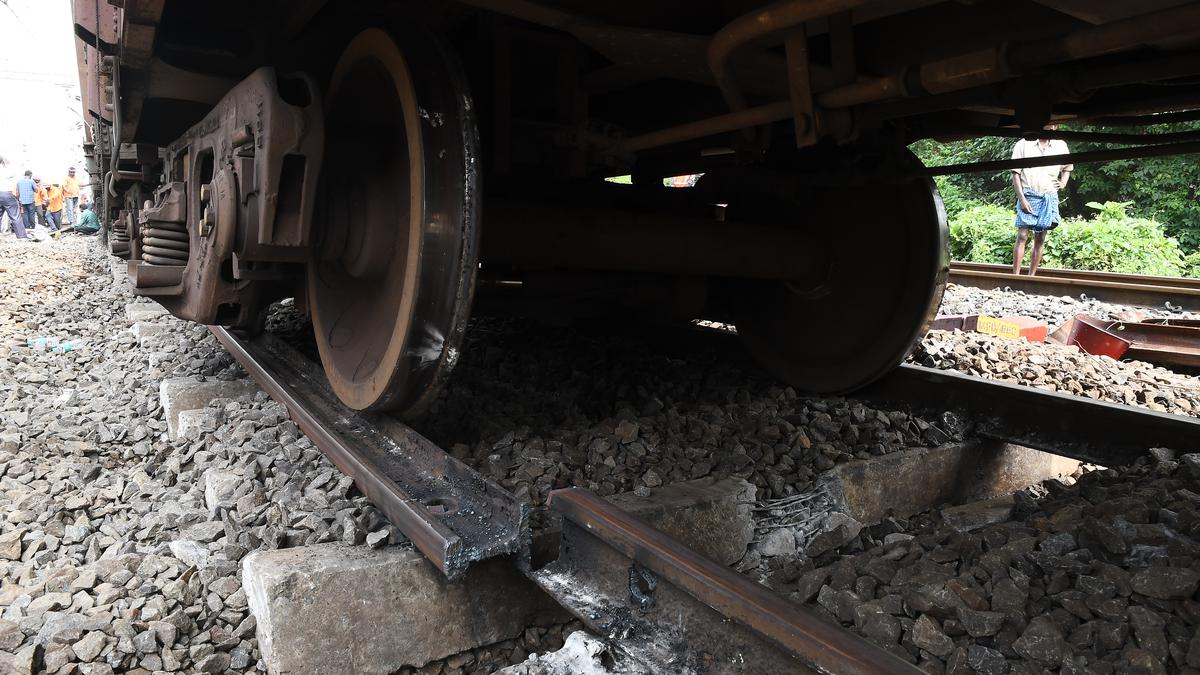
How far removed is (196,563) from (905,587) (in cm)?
165

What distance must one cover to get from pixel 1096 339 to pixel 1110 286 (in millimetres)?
3255

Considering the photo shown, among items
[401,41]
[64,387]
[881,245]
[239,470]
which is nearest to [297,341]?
[64,387]

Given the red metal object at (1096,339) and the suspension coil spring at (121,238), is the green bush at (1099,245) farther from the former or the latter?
the suspension coil spring at (121,238)

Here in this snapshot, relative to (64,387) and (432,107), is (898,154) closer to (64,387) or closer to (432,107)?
(432,107)

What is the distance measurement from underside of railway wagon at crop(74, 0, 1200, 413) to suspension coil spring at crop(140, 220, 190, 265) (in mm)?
12

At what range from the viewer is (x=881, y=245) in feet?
11.3

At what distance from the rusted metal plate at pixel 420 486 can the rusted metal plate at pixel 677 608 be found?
0.14 m

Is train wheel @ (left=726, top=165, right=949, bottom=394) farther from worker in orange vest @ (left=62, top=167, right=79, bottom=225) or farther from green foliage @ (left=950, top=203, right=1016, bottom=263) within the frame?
worker in orange vest @ (left=62, top=167, right=79, bottom=225)

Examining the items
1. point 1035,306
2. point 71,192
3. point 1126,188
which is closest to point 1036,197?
point 1035,306

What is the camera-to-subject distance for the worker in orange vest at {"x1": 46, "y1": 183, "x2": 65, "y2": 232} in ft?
62.9

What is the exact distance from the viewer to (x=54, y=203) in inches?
756

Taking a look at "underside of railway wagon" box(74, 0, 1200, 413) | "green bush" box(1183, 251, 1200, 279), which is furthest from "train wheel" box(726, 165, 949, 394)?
A: "green bush" box(1183, 251, 1200, 279)

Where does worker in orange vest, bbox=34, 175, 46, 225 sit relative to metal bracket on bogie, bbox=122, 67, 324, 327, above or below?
above

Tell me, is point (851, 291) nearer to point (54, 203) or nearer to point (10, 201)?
point (10, 201)
